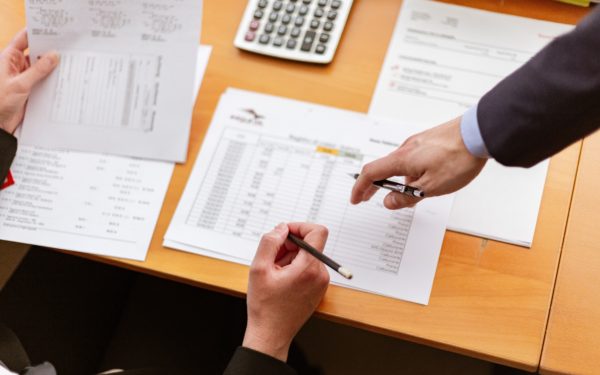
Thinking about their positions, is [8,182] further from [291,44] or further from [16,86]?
[291,44]

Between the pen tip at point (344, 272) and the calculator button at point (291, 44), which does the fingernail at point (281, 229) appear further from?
the calculator button at point (291, 44)

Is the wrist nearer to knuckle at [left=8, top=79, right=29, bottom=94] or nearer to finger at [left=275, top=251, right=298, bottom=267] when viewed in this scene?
finger at [left=275, top=251, right=298, bottom=267]

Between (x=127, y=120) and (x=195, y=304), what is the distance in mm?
324

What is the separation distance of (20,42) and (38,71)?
75 millimetres

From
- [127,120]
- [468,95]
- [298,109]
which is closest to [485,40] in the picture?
[468,95]

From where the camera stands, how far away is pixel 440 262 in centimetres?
89

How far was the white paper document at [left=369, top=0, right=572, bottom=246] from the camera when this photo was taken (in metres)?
0.99

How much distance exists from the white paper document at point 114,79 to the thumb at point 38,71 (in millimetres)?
14

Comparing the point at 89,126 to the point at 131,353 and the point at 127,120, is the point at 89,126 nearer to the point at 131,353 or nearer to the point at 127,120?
the point at 127,120

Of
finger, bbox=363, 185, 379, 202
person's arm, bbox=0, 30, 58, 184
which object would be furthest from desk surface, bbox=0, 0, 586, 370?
person's arm, bbox=0, 30, 58, 184

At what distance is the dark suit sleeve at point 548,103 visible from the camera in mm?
681

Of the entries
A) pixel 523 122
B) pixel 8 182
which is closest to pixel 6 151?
pixel 8 182

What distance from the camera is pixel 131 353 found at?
1.04 m

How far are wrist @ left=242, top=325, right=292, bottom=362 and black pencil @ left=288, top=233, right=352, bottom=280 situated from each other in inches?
4.8
